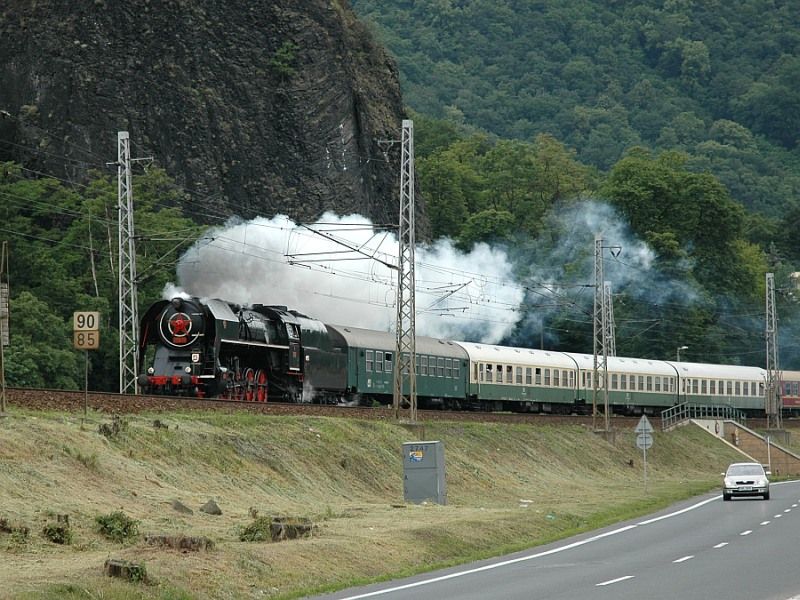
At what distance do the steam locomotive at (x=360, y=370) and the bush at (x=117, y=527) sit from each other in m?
18.2

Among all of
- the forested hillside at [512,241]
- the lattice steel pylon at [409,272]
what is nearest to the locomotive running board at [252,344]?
the lattice steel pylon at [409,272]

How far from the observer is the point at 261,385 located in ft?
158

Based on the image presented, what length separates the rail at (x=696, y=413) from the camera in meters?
77.4

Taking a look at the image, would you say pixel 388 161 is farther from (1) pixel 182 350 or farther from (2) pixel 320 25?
(1) pixel 182 350

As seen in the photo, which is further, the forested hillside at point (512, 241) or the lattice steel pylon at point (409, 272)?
the forested hillside at point (512, 241)

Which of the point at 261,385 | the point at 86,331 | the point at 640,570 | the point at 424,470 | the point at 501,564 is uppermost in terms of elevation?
the point at 86,331

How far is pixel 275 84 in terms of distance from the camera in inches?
3634

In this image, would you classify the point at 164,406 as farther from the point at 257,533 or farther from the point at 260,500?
the point at 257,533

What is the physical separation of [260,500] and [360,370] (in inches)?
851

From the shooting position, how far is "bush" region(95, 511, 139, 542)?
25.0 meters

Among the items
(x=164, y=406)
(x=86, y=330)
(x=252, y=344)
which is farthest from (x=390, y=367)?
(x=86, y=330)

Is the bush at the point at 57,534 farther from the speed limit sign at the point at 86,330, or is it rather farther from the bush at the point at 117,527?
the speed limit sign at the point at 86,330

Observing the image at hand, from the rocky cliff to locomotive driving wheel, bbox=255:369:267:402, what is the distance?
122 ft

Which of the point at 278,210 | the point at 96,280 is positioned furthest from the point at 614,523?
the point at 278,210
